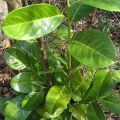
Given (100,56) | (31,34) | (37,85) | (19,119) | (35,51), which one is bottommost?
(19,119)

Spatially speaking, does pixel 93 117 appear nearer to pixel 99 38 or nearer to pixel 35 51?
pixel 35 51

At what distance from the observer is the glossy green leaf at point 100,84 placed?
92.0 inches

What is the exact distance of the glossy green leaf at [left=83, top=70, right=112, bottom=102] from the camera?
234 cm

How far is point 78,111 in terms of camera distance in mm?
2350

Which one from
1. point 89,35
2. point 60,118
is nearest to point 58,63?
point 60,118

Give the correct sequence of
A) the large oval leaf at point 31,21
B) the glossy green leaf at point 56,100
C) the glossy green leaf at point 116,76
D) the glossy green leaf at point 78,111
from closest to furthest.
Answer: the large oval leaf at point 31,21
the glossy green leaf at point 56,100
the glossy green leaf at point 78,111
the glossy green leaf at point 116,76

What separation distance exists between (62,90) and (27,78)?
0.24 metres

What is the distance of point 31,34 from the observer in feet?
5.61

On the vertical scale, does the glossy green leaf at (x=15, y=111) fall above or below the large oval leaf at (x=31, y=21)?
below

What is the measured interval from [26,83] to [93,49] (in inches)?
27.6

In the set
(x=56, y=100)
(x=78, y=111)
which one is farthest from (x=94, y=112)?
(x=56, y=100)

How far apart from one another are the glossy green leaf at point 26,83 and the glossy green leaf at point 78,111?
0.24 metres

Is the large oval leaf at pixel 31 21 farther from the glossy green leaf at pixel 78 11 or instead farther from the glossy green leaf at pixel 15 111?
the glossy green leaf at pixel 15 111

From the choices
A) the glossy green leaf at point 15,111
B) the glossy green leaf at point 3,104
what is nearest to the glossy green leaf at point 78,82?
the glossy green leaf at point 15,111
